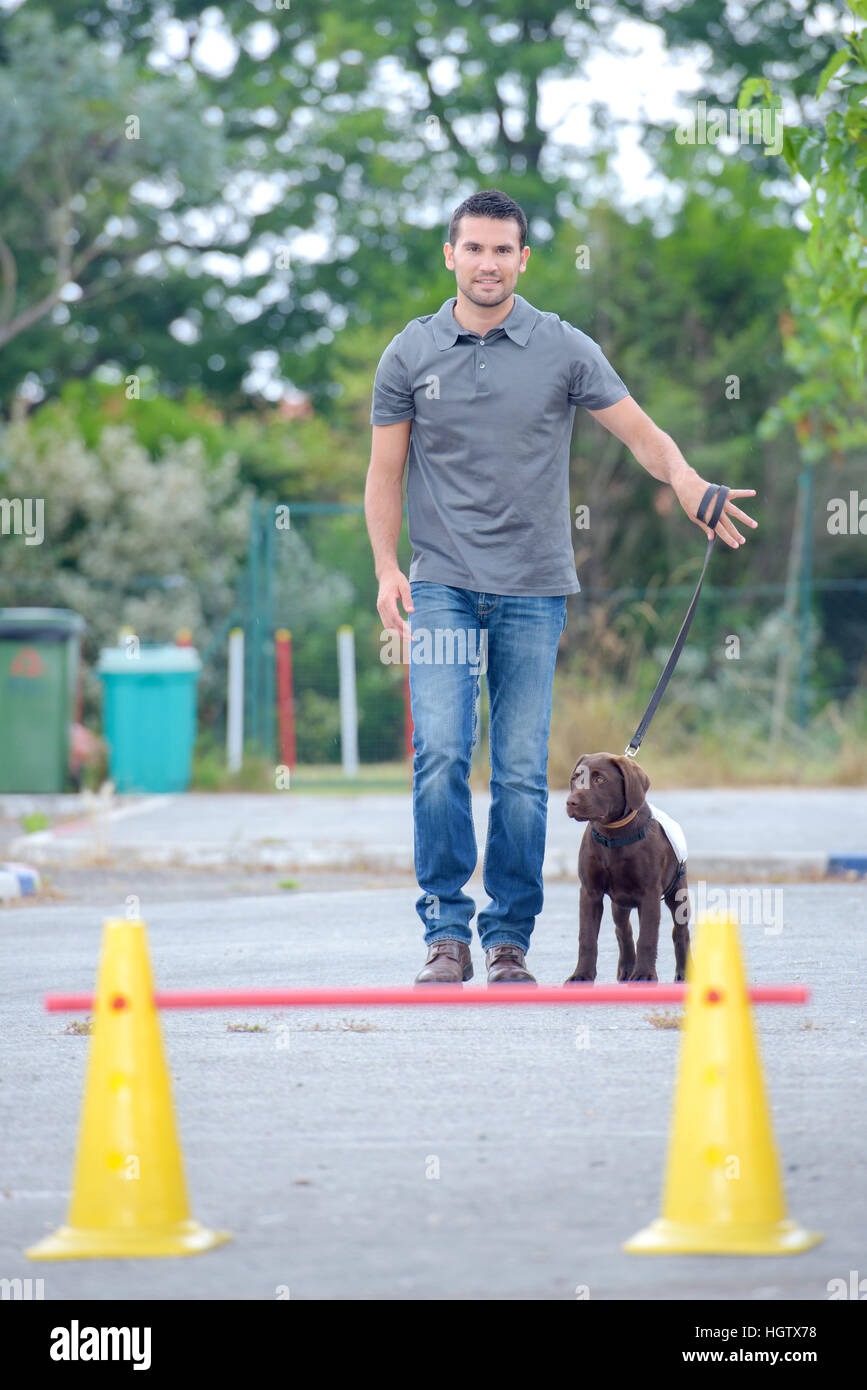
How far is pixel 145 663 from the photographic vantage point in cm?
1448

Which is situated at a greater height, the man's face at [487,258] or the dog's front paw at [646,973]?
the man's face at [487,258]

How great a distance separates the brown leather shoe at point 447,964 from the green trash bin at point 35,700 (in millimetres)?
9202

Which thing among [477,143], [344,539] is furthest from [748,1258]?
[477,143]

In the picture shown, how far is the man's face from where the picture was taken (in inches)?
209

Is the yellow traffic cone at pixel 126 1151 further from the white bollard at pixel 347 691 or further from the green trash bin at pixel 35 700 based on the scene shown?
the white bollard at pixel 347 691

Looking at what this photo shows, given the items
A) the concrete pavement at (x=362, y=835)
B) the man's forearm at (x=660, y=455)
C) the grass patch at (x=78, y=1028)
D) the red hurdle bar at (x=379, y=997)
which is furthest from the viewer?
the concrete pavement at (x=362, y=835)

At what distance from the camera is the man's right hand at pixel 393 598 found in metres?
5.38

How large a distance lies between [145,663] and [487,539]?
373 inches

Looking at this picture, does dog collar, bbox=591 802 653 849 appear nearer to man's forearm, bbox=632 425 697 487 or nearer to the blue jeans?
the blue jeans

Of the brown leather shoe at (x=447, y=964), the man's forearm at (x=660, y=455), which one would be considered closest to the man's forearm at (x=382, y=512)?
the man's forearm at (x=660, y=455)

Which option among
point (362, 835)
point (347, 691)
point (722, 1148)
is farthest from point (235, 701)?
point (722, 1148)

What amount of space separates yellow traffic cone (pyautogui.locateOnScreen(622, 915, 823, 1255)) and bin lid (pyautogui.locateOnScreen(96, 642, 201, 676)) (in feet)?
37.9

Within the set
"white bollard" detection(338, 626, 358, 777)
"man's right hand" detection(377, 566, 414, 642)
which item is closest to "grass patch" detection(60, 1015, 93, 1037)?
"man's right hand" detection(377, 566, 414, 642)

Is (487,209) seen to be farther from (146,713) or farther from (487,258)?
(146,713)
